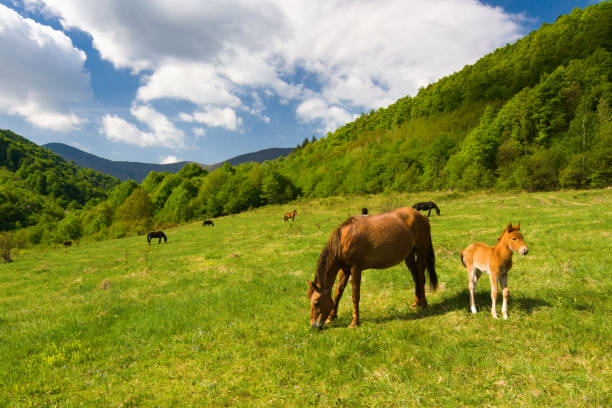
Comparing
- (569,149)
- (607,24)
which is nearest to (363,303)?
(569,149)

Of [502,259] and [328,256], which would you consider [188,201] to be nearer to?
[328,256]

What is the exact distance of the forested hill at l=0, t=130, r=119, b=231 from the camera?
369 feet

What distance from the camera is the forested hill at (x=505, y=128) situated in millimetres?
48656

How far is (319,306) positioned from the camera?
6.62m

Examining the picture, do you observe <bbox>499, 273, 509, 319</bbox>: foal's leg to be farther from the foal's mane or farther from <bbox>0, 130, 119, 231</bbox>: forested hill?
<bbox>0, 130, 119, 231</bbox>: forested hill

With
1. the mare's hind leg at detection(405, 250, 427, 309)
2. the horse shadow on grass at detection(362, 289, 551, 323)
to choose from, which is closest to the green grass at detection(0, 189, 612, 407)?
the horse shadow on grass at detection(362, 289, 551, 323)

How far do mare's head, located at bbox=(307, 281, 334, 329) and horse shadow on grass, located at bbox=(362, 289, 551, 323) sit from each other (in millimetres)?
1244

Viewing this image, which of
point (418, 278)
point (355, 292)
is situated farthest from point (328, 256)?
point (418, 278)

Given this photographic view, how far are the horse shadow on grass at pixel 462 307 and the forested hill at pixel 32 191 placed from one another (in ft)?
514

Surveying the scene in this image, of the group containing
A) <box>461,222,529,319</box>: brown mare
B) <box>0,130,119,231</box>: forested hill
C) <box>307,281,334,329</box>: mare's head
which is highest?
<box>0,130,119,231</box>: forested hill

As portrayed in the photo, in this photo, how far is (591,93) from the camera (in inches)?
2286

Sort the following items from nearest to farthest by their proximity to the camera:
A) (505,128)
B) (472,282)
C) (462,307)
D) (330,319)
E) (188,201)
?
(472,282), (462,307), (330,319), (505,128), (188,201)

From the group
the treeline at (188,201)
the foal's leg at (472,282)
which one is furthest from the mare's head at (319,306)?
the treeline at (188,201)

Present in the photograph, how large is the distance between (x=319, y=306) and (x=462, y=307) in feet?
12.8
